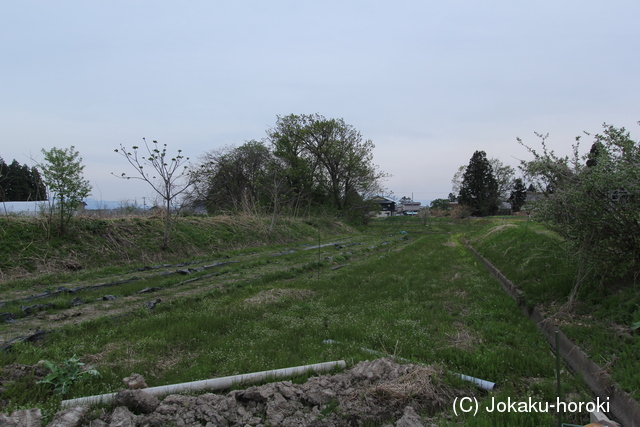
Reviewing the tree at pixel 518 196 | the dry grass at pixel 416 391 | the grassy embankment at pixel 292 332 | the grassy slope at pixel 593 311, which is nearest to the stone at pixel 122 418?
the grassy embankment at pixel 292 332

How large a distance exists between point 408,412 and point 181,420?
197 cm

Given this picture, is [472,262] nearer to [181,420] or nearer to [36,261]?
[181,420]

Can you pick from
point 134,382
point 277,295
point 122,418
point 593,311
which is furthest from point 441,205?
point 122,418

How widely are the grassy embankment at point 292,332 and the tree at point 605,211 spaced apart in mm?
1595

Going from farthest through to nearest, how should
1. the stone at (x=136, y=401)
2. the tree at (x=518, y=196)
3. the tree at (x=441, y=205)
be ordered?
the tree at (x=441, y=205)
the tree at (x=518, y=196)
the stone at (x=136, y=401)

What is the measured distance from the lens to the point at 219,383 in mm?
3328

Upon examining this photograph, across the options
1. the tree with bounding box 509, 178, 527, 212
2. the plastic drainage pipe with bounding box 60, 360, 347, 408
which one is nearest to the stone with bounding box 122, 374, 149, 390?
the plastic drainage pipe with bounding box 60, 360, 347, 408

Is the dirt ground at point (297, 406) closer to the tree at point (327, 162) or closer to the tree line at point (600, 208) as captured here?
the tree line at point (600, 208)

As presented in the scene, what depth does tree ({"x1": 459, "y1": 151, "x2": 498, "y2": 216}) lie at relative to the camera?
5431 cm

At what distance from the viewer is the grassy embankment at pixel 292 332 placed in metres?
3.66

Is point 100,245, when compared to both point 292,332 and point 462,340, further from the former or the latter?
point 462,340

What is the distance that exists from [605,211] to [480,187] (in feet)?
181

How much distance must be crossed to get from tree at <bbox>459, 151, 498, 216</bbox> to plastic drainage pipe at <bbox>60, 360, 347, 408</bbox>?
184ft

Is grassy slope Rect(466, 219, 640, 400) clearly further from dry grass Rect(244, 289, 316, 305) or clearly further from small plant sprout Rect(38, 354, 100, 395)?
small plant sprout Rect(38, 354, 100, 395)
